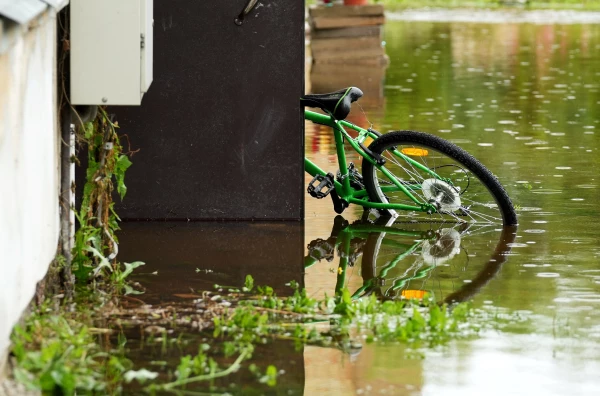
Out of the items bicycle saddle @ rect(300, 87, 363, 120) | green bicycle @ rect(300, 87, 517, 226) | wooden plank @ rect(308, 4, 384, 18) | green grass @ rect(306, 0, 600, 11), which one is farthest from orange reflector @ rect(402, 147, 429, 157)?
green grass @ rect(306, 0, 600, 11)

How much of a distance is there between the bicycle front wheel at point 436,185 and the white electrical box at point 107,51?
2.19 meters

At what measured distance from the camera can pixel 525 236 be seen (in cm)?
805

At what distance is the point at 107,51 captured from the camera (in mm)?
6484

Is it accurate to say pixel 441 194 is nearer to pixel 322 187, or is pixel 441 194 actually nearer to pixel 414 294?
pixel 322 187

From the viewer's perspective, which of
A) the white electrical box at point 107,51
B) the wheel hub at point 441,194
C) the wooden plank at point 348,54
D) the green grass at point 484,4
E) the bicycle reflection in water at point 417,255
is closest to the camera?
the white electrical box at point 107,51

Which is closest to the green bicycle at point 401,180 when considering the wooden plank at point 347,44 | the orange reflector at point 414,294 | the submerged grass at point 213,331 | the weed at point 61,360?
the orange reflector at point 414,294

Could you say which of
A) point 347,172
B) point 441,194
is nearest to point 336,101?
point 347,172

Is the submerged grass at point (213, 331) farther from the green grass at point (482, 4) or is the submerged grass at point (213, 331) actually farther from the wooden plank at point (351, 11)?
the green grass at point (482, 4)

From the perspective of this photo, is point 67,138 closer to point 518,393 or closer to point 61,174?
point 61,174

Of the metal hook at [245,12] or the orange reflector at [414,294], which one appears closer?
the orange reflector at [414,294]

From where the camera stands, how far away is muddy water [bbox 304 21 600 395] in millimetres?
5242

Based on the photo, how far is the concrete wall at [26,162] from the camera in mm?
4770

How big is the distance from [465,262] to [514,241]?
0.63 m

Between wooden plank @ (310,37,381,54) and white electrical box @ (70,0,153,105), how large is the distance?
53.2ft
